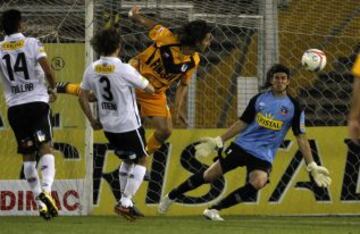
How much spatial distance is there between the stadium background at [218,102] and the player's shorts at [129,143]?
2.39 meters

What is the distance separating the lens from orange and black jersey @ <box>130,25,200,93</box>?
12547mm

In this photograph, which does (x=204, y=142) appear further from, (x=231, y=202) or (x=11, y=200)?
(x=11, y=200)

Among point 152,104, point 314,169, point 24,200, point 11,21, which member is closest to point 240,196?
point 314,169

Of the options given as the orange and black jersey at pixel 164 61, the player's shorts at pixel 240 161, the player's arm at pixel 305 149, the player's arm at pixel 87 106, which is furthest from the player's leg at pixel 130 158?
the player's arm at pixel 305 149

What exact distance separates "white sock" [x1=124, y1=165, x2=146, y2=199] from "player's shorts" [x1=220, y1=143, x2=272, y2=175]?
51.7 inches

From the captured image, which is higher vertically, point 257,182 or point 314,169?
point 314,169

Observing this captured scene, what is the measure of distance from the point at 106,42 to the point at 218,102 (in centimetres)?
386

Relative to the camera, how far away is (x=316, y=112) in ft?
48.2

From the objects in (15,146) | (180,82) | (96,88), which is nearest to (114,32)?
(96,88)

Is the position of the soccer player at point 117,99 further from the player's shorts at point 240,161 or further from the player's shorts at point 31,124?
the player's shorts at point 240,161

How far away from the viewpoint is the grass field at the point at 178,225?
409 inches

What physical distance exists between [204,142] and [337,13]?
4.23 metres

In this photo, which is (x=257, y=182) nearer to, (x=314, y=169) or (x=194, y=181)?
(x=314, y=169)

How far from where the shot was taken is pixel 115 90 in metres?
10.8
